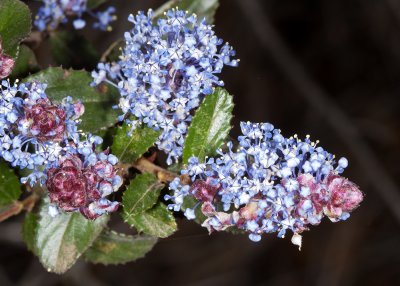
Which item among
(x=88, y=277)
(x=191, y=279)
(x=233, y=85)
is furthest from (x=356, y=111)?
(x=88, y=277)

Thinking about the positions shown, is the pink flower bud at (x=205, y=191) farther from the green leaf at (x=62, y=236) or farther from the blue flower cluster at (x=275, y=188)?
the green leaf at (x=62, y=236)

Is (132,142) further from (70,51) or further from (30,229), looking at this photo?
(70,51)

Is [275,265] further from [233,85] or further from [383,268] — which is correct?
[233,85]

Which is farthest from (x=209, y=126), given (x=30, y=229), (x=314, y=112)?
(x=314, y=112)

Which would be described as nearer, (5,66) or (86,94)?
(5,66)

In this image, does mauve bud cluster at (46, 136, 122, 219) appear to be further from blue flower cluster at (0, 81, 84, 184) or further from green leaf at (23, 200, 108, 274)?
green leaf at (23, 200, 108, 274)
